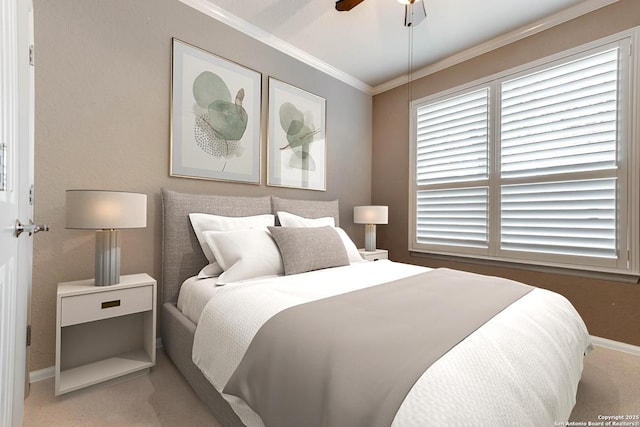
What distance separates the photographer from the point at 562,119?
252 centimetres

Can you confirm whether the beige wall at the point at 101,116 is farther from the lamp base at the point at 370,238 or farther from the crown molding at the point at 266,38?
the lamp base at the point at 370,238

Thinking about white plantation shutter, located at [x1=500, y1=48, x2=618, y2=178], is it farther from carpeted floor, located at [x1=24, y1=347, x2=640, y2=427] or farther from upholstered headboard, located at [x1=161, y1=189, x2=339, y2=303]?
upholstered headboard, located at [x1=161, y1=189, x2=339, y2=303]

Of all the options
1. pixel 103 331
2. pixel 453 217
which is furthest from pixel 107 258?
pixel 453 217

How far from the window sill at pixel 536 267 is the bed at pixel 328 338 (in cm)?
115

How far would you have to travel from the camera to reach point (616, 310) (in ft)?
7.58

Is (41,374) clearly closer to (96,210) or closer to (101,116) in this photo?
(96,210)

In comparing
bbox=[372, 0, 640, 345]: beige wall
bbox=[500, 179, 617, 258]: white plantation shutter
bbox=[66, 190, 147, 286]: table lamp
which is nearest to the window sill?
bbox=[372, 0, 640, 345]: beige wall

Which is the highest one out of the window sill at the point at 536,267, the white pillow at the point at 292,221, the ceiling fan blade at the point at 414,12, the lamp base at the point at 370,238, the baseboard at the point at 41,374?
the ceiling fan blade at the point at 414,12

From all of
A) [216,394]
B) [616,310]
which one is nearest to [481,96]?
[616,310]

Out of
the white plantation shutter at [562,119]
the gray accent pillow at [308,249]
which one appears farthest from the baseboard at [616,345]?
the gray accent pillow at [308,249]

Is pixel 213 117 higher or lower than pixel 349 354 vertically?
higher

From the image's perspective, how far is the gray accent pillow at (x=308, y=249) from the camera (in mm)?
2074

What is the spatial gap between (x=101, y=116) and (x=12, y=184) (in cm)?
133

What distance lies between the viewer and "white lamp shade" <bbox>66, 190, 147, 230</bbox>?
63.6 inches
